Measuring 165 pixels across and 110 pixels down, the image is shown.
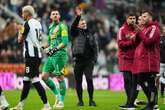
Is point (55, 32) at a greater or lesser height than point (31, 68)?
greater

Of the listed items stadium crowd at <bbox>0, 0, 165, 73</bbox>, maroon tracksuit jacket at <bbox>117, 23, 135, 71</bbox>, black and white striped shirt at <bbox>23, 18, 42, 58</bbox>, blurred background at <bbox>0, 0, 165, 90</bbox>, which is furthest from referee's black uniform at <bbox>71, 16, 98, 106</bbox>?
stadium crowd at <bbox>0, 0, 165, 73</bbox>

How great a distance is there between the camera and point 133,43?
1694 cm

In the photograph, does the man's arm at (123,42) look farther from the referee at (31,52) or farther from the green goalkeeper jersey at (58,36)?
the referee at (31,52)

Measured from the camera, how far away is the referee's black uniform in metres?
18.7

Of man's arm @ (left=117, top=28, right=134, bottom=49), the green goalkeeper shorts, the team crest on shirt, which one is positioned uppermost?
the team crest on shirt

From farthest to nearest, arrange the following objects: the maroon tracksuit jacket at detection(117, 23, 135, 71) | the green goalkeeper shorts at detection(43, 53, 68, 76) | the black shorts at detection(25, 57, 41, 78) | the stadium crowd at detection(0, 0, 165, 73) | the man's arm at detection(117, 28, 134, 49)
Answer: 1. the stadium crowd at detection(0, 0, 165, 73)
2. the green goalkeeper shorts at detection(43, 53, 68, 76)
3. the maroon tracksuit jacket at detection(117, 23, 135, 71)
4. the man's arm at detection(117, 28, 134, 49)
5. the black shorts at detection(25, 57, 41, 78)

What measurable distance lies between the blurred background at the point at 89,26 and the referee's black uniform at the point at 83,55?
8.71 m

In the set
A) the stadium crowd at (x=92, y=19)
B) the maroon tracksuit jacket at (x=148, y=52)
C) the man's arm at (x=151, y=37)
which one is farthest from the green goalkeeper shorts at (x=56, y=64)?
the stadium crowd at (x=92, y=19)

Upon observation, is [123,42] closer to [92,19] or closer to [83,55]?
[83,55]

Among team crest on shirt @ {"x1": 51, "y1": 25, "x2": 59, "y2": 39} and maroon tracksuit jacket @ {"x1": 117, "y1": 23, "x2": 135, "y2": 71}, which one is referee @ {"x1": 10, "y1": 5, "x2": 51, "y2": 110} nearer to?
team crest on shirt @ {"x1": 51, "y1": 25, "x2": 59, "y2": 39}

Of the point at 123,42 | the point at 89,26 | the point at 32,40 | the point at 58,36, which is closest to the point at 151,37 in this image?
the point at 123,42

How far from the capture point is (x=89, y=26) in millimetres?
33562

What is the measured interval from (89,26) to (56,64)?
15.4m

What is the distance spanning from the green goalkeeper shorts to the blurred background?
9.51m
